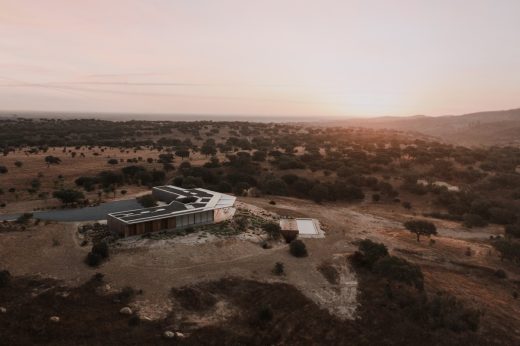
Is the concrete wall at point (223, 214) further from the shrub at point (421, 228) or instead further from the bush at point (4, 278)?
the shrub at point (421, 228)

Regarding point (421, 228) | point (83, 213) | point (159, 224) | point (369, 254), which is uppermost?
point (159, 224)

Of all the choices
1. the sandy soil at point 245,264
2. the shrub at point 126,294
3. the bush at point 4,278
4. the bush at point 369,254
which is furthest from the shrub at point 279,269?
the bush at point 4,278

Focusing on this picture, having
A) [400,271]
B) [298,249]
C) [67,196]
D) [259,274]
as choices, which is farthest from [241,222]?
[67,196]

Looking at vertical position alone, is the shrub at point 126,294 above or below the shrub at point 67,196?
below

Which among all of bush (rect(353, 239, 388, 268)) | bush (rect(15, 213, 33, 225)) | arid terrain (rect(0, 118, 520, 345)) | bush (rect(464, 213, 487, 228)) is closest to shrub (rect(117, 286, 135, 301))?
arid terrain (rect(0, 118, 520, 345))

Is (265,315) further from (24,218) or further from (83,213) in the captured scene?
(24,218)

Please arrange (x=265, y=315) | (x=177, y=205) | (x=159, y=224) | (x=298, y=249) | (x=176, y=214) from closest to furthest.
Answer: (x=265, y=315) < (x=298, y=249) < (x=159, y=224) < (x=176, y=214) < (x=177, y=205)

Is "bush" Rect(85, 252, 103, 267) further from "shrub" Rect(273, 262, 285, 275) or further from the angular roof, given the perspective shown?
"shrub" Rect(273, 262, 285, 275)

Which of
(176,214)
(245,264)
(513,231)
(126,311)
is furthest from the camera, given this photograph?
(513,231)
